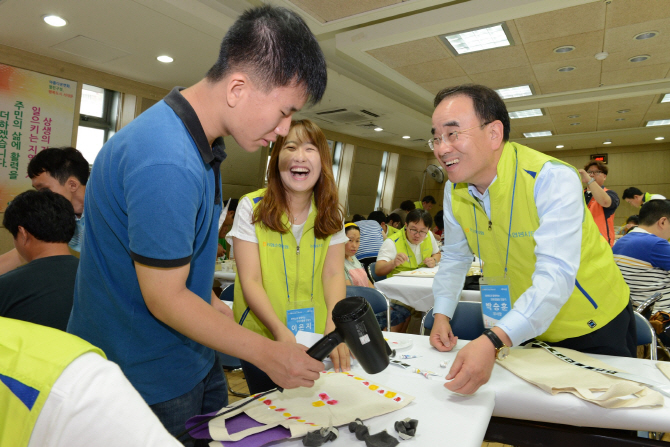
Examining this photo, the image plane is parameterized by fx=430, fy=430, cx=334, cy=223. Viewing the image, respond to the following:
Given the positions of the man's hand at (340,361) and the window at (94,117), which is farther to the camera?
the window at (94,117)

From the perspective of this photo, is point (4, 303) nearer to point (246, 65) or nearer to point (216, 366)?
point (216, 366)

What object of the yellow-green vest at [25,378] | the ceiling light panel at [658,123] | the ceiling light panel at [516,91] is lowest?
the yellow-green vest at [25,378]

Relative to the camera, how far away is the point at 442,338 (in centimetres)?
158

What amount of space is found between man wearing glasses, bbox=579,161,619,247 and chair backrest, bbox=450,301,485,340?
3.59 metres

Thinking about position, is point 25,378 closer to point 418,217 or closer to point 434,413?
point 434,413

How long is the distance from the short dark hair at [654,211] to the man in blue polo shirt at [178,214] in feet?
12.5

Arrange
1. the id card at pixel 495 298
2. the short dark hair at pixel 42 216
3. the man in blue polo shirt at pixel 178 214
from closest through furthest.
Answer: the man in blue polo shirt at pixel 178 214 < the id card at pixel 495 298 < the short dark hair at pixel 42 216

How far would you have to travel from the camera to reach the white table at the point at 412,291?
12.0ft

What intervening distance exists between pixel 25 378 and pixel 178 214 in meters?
0.42

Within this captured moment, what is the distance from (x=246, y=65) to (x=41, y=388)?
72 cm

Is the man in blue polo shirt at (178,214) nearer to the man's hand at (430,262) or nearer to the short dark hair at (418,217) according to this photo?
the short dark hair at (418,217)

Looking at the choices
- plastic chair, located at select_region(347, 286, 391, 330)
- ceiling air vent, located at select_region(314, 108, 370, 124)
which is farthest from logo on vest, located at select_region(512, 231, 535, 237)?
ceiling air vent, located at select_region(314, 108, 370, 124)

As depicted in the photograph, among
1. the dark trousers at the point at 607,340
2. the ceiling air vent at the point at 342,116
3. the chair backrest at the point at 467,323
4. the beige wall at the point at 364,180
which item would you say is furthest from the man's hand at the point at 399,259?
the beige wall at the point at 364,180

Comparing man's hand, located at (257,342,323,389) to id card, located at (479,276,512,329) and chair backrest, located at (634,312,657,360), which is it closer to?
id card, located at (479,276,512,329)
